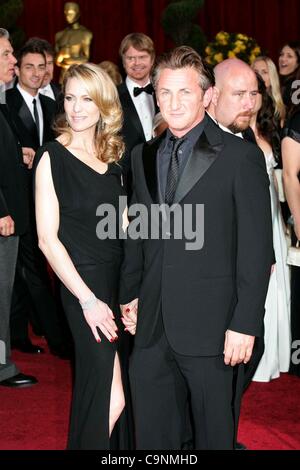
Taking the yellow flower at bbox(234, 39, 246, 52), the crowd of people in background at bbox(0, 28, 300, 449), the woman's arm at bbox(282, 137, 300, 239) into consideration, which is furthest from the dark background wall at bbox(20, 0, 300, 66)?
the crowd of people in background at bbox(0, 28, 300, 449)

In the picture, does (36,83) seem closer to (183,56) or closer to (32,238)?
(32,238)

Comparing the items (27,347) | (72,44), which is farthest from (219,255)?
(72,44)

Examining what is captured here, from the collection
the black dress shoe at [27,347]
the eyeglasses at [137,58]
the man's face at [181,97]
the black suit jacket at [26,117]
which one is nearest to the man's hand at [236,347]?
the man's face at [181,97]

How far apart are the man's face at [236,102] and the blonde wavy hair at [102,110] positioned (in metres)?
0.93

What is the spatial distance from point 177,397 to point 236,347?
1.04 feet

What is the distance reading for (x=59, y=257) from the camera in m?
3.08

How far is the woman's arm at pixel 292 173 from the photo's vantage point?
450 centimetres

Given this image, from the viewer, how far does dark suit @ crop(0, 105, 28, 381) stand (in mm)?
4613

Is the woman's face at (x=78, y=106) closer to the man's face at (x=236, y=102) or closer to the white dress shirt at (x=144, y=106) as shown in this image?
the man's face at (x=236, y=102)

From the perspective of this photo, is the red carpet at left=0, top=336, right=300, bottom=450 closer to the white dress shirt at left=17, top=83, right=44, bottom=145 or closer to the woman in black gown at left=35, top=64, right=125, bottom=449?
the woman in black gown at left=35, top=64, right=125, bottom=449

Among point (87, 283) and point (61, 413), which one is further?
point (61, 413)

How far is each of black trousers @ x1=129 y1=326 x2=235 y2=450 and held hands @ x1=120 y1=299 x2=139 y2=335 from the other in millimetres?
168

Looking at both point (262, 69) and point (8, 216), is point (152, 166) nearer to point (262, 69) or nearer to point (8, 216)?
point (8, 216)
